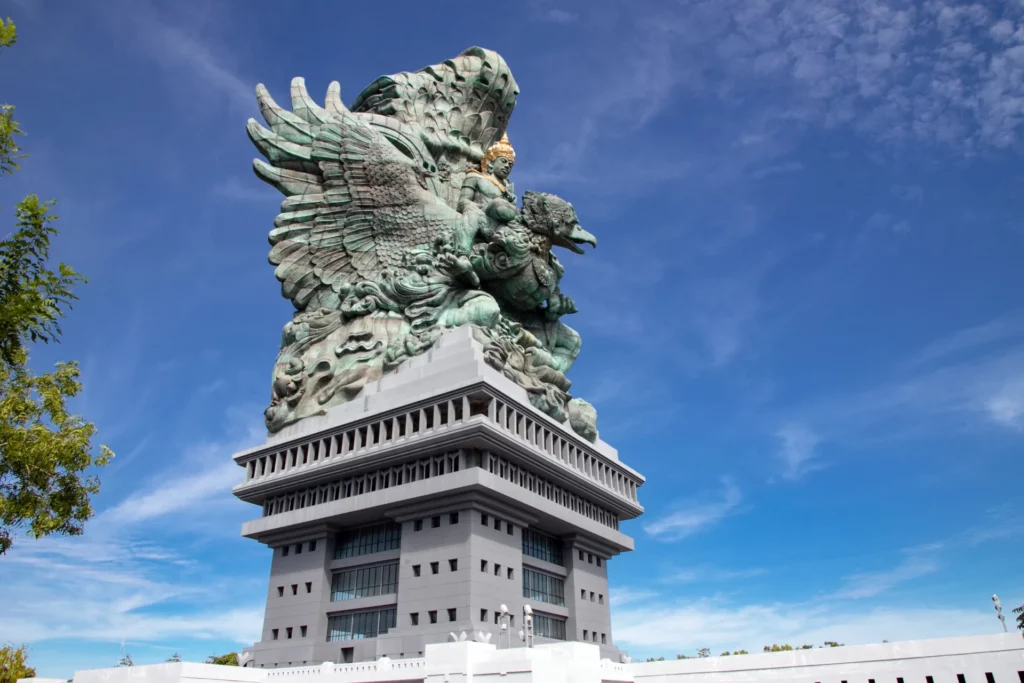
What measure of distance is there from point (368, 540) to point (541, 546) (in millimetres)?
10426

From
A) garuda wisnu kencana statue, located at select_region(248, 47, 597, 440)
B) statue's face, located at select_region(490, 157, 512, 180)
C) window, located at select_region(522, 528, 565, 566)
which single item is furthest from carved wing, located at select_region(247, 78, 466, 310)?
window, located at select_region(522, 528, 565, 566)

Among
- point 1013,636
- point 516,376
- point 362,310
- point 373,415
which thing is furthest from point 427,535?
point 1013,636

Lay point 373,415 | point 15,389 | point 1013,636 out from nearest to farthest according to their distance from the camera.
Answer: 1. point 15,389
2. point 1013,636
3. point 373,415

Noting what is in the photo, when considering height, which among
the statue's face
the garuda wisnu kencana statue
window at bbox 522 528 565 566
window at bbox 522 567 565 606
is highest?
the statue's face

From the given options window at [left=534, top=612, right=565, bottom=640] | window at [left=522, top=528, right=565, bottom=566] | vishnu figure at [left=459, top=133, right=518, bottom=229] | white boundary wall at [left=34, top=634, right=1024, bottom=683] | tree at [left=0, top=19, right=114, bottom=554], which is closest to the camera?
tree at [left=0, top=19, right=114, bottom=554]

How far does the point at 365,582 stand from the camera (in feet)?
136

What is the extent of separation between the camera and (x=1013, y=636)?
26125 millimetres

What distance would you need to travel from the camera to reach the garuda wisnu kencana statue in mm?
46719

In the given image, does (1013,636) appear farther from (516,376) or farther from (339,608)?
(339,608)

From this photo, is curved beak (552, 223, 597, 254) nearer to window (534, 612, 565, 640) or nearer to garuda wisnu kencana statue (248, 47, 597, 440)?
garuda wisnu kencana statue (248, 47, 597, 440)

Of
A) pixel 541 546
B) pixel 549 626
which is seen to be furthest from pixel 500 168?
pixel 549 626

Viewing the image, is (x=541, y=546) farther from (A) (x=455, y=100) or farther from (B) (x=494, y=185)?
(A) (x=455, y=100)

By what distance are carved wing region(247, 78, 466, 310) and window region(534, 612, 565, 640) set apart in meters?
23.7

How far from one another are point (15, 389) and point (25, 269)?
396 cm
